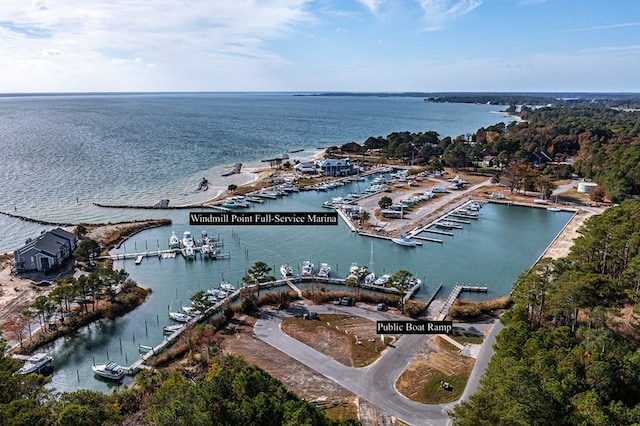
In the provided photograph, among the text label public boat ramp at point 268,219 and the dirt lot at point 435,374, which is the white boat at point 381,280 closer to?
the dirt lot at point 435,374

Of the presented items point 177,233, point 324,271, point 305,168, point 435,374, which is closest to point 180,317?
point 324,271

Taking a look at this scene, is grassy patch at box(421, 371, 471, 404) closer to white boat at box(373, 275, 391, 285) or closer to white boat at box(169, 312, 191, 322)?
white boat at box(373, 275, 391, 285)

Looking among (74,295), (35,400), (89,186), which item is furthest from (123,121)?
(35,400)

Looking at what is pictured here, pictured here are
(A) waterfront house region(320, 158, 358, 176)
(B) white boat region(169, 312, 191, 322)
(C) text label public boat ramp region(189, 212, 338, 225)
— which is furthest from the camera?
(A) waterfront house region(320, 158, 358, 176)

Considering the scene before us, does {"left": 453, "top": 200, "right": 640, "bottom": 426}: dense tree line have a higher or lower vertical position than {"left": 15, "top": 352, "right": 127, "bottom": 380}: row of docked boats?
higher

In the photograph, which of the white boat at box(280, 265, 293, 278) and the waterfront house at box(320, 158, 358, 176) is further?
the waterfront house at box(320, 158, 358, 176)

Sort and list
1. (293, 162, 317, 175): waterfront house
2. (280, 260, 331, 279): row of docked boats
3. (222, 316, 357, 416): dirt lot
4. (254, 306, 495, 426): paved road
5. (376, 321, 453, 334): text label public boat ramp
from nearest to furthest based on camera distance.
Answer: (254, 306, 495, 426): paved road
(222, 316, 357, 416): dirt lot
(376, 321, 453, 334): text label public boat ramp
(280, 260, 331, 279): row of docked boats
(293, 162, 317, 175): waterfront house

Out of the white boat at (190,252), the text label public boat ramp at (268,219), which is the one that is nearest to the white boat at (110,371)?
the white boat at (190,252)

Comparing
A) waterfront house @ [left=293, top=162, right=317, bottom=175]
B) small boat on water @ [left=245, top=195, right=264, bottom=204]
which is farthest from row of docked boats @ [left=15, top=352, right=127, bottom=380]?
waterfront house @ [left=293, top=162, right=317, bottom=175]
